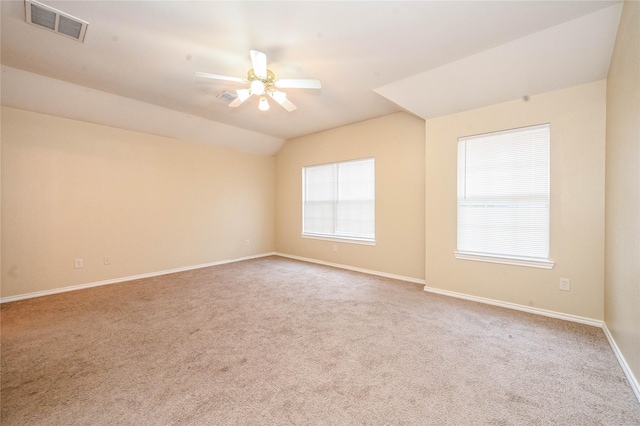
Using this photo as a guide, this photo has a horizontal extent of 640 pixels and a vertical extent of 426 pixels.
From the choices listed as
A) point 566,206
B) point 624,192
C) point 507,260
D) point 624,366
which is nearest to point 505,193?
point 566,206

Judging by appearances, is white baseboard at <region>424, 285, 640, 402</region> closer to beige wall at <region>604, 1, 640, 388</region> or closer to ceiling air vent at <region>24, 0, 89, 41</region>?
beige wall at <region>604, 1, 640, 388</region>

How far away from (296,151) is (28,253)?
4578 millimetres

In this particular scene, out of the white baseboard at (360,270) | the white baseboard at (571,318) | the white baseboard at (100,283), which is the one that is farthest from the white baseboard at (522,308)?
the white baseboard at (100,283)

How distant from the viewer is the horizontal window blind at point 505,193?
288 cm

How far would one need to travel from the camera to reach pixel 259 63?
2346 mm

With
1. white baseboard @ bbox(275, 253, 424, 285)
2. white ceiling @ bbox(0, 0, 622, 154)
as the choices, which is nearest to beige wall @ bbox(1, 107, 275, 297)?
white ceiling @ bbox(0, 0, 622, 154)

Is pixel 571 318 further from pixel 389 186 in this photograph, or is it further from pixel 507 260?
pixel 389 186

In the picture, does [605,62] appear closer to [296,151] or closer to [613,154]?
[613,154]

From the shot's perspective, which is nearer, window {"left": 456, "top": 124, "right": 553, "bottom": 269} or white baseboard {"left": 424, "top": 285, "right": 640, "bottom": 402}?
white baseboard {"left": 424, "top": 285, "right": 640, "bottom": 402}

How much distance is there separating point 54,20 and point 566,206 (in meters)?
5.12

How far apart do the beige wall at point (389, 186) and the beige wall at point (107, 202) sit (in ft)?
6.83

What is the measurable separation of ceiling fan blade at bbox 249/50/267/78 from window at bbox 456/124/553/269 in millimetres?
2646

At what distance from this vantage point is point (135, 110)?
3881 mm

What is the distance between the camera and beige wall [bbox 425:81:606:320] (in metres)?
2.55
